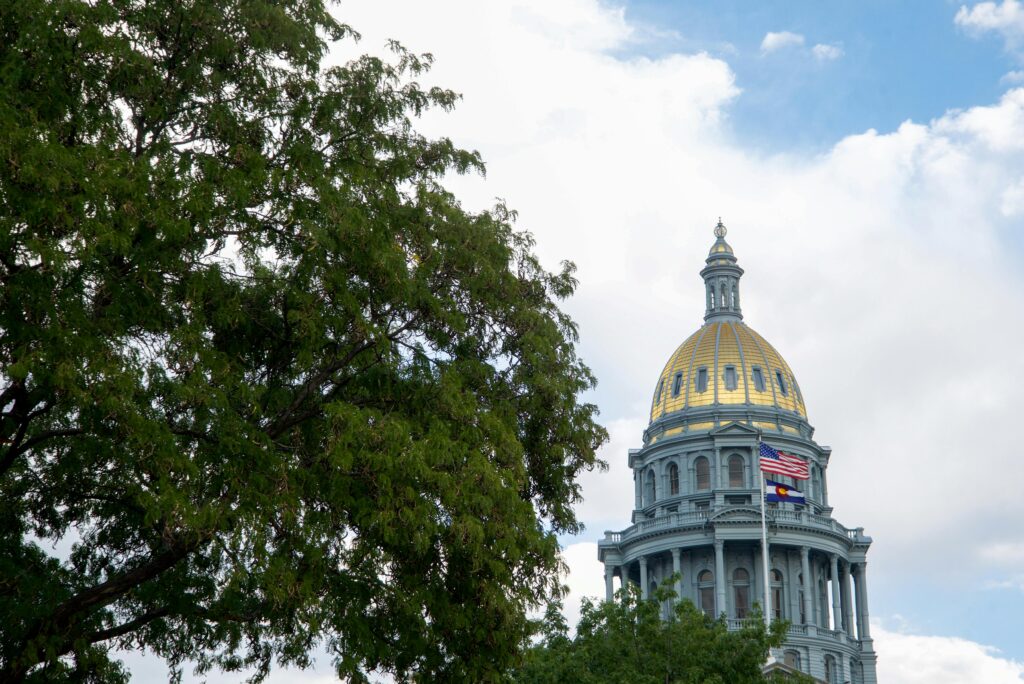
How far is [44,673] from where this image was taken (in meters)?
26.7

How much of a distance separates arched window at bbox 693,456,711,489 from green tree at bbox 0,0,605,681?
8418 centimetres

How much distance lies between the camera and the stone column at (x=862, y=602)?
373 ft

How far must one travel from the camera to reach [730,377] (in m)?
114

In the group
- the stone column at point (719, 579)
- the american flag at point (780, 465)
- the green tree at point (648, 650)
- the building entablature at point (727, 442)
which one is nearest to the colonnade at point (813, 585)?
the stone column at point (719, 579)

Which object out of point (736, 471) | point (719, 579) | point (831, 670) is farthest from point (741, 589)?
point (736, 471)

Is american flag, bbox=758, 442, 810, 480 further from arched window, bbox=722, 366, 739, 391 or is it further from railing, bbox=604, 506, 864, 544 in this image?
arched window, bbox=722, 366, 739, 391

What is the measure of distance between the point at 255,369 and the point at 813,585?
87766 mm

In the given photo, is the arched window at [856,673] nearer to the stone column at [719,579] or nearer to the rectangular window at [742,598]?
the rectangular window at [742,598]

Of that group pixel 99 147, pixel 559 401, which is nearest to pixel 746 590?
pixel 559 401

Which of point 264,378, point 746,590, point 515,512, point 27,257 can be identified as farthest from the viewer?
point 746,590

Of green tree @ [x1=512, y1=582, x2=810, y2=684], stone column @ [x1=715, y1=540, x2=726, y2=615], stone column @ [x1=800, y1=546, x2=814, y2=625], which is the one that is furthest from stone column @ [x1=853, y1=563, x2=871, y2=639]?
green tree @ [x1=512, y1=582, x2=810, y2=684]

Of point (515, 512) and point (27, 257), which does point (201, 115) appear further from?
point (515, 512)

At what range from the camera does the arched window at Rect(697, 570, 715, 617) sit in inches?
4299

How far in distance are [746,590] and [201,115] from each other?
8732 centimetres
